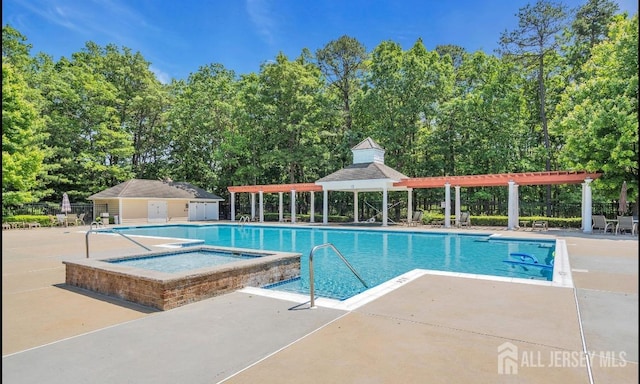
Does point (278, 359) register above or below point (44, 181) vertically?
below

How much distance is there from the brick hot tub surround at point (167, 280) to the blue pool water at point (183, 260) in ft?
5.63

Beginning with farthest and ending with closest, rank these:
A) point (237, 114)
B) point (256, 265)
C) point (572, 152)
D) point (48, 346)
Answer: point (237, 114), point (572, 152), point (256, 265), point (48, 346)

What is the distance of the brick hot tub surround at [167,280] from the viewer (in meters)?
5.38

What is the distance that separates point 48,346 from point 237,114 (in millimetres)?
31472

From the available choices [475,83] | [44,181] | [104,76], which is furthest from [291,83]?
[44,181]

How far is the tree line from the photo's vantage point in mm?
26625

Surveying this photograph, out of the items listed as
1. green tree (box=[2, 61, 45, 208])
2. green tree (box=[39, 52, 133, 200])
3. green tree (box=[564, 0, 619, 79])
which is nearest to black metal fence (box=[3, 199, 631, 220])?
green tree (box=[39, 52, 133, 200])

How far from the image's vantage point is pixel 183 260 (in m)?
9.94

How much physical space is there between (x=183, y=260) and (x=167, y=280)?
4.92 metres

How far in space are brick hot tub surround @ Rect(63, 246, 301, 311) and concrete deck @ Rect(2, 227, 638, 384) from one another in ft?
0.62

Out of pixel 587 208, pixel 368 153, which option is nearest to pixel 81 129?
pixel 368 153

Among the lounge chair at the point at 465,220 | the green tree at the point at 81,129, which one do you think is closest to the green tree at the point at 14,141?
the green tree at the point at 81,129

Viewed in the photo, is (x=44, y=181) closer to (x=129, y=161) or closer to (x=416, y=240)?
(x=129, y=161)

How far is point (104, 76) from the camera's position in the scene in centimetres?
3578
